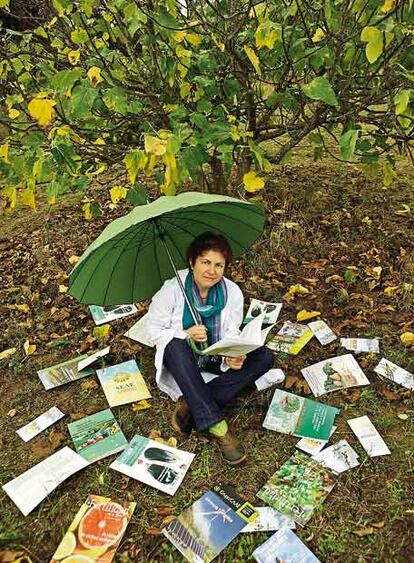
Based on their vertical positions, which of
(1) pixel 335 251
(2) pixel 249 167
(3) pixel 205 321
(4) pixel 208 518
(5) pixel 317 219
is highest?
(2) pixel 249 167

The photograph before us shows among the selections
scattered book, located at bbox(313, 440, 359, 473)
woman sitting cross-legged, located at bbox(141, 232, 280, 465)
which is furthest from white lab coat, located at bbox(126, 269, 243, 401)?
scattered book, located at bbox(313, 440, 359, 473)

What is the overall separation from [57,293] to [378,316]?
99.1 inches

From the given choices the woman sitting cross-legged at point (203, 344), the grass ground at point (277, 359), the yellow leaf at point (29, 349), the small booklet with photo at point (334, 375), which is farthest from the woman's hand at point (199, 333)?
the yellow leaf at point (29, 349)

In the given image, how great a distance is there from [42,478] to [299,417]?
1.41 m

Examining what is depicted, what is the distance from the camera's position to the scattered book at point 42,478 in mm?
2447

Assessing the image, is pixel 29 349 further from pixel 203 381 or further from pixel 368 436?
pixel 368 436

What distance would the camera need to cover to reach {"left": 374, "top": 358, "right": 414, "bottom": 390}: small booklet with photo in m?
3.00

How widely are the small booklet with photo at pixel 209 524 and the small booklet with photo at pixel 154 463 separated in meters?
0.17

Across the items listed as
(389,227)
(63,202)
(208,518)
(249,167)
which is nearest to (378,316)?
(389,227)

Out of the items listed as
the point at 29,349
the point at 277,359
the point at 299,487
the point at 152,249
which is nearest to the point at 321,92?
the point at 152,249

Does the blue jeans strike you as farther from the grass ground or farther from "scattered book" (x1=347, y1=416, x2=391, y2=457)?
"scattered book" (x1=347, y1=416, x2=391, y2=457)

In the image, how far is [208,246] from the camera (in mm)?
2674

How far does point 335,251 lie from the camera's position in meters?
4.24

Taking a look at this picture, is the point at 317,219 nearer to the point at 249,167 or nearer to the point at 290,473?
the point at 249,167
